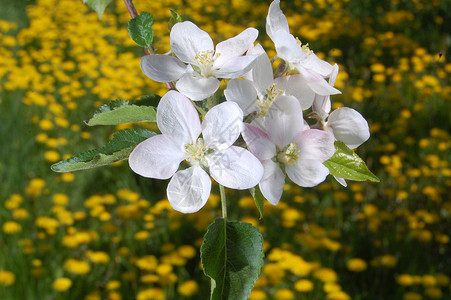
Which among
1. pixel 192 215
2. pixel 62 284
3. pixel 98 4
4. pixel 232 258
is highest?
pixel 98 4

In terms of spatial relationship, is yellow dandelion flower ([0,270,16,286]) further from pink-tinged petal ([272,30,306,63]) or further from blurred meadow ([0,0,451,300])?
pink-tinged petal ([272,30,306,63])

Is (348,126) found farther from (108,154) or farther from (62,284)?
(62,284)

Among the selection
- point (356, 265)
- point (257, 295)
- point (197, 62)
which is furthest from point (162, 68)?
point (356, 265)

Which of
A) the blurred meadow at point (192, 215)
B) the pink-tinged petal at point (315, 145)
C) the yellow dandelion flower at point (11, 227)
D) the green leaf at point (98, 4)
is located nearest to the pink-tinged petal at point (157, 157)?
the pink-tinged petal at point (315, 145)

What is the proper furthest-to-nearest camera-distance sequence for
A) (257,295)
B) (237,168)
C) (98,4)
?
(257,295) → (98,4) → (237,168)

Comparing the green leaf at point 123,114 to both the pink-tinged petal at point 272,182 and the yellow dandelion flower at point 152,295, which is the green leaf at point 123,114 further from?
the yellow dandelion flower at point 152,295
